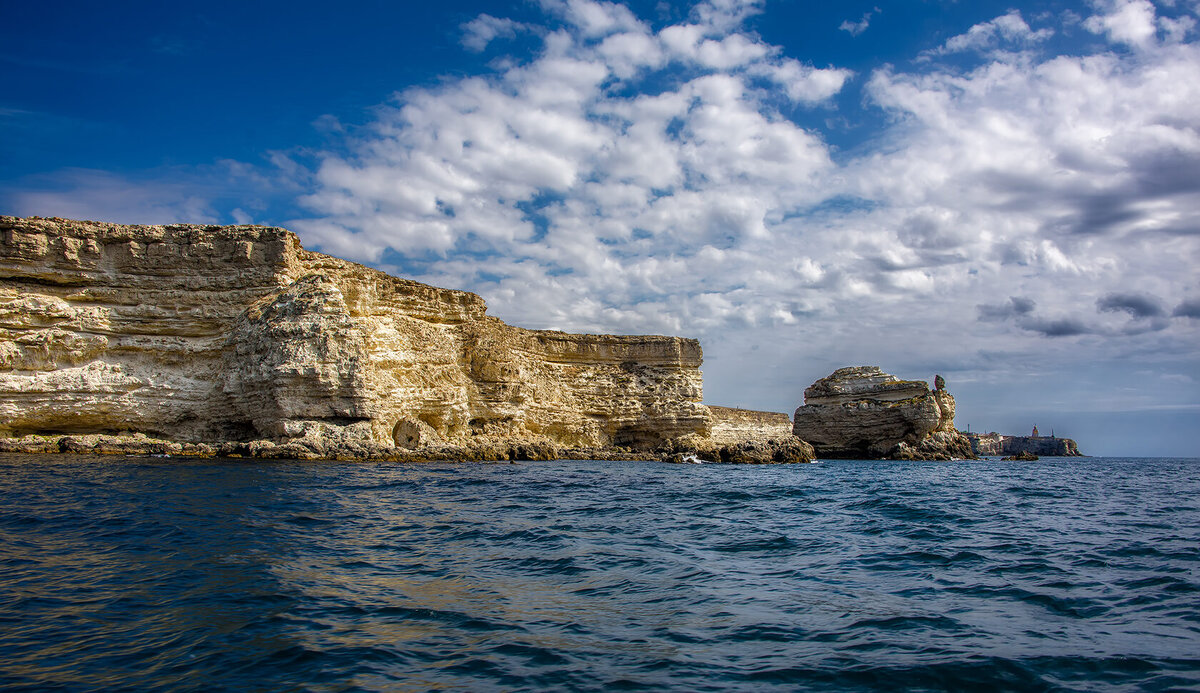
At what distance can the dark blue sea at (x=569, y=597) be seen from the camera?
15.1ft

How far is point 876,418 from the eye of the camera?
5122 centimetres

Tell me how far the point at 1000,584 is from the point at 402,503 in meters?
10.4

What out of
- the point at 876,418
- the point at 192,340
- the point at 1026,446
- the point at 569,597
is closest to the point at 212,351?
the point at 192,340

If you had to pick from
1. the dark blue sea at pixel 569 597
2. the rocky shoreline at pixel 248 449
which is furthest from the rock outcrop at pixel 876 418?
the dark blue sea at pixel 569 597

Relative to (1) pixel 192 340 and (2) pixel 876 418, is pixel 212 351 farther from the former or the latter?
(2) pixel 876 418

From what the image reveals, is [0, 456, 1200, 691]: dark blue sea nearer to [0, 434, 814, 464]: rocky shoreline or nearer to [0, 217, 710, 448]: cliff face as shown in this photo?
[0, 434, 814, 464]: rocky shoreline

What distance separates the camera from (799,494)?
18.2 meters

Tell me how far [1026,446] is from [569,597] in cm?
11725

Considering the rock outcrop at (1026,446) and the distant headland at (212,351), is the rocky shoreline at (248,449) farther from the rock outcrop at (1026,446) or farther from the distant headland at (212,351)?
the rock outcrop at (1026,446)

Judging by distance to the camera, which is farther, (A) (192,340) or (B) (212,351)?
(A) (192,340)

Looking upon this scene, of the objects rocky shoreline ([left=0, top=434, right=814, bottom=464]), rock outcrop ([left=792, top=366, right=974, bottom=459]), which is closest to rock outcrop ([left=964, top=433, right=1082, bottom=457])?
rock outcrop ([left=792, top=366, right=974, bottom=459])

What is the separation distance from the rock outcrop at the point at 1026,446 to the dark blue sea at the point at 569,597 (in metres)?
101

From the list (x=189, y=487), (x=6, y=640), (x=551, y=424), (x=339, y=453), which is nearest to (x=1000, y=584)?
(x=6, y=640)

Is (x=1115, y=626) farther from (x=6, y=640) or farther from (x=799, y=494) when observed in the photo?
(x=799, y=494)
